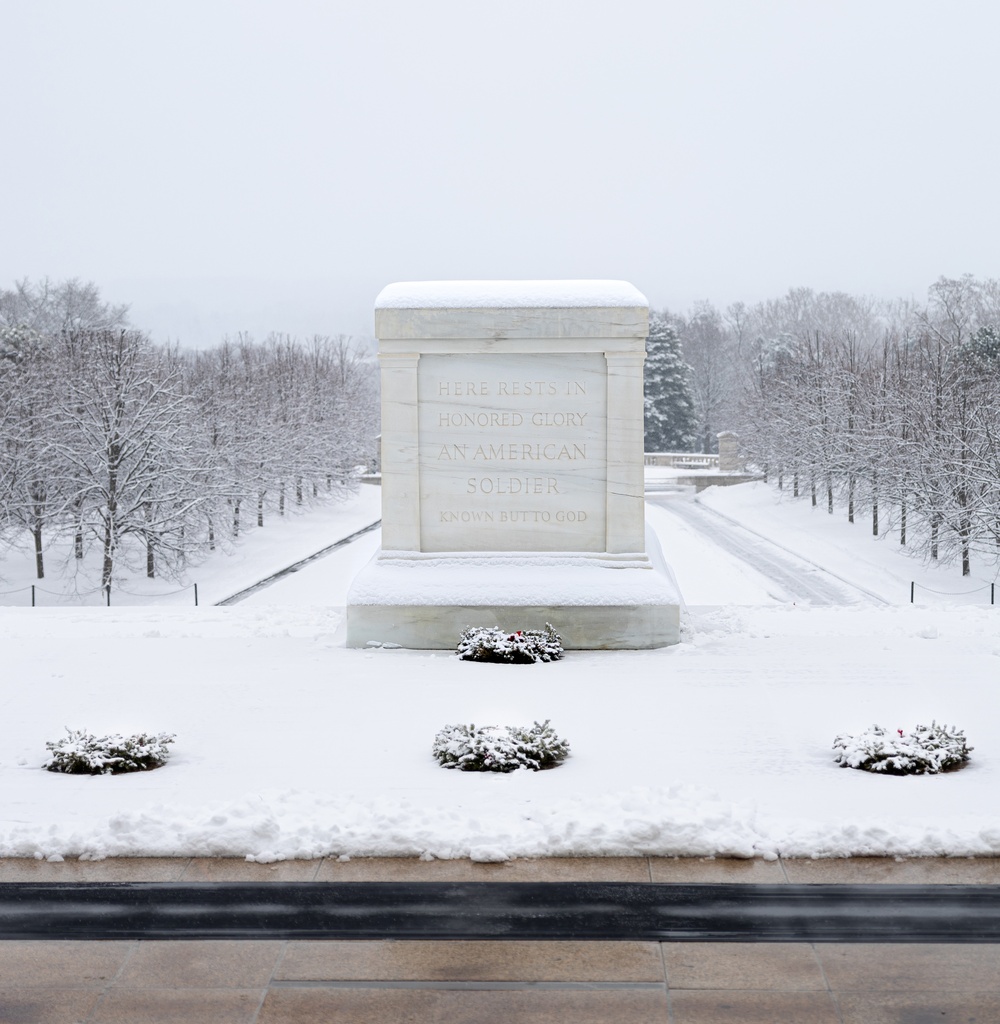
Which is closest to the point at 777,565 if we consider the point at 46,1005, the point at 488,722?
the point at 488,722

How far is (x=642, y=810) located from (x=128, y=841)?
9.94 ft

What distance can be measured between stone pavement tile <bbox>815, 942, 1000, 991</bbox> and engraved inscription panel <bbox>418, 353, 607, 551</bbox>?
26.2 ft

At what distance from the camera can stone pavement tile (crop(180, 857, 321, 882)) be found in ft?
19.5

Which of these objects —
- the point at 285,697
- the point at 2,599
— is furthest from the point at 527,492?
the point at 2,599

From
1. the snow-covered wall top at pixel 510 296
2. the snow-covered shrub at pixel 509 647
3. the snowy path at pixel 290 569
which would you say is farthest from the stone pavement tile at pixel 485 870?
the snowy path at pixel 290 569

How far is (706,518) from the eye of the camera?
47.9 m

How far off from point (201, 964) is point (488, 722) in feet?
12.9

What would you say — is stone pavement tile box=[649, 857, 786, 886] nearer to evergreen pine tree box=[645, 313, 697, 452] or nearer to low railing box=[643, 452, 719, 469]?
low railing box=[643, 452, 719, 469]

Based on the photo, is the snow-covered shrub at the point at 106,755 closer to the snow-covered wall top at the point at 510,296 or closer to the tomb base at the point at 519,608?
the tomb base at the point at 519,608

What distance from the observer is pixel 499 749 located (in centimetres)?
757

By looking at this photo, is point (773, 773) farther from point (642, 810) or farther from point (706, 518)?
point (706, 518)

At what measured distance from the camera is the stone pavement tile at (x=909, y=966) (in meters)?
4.77

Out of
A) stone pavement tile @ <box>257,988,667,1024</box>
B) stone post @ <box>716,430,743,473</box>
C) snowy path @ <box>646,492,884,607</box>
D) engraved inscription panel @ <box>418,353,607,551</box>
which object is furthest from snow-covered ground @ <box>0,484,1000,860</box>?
stone post @ <box>716,430,743,473</box>

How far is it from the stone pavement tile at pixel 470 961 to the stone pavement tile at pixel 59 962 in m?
0.80
